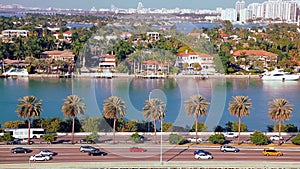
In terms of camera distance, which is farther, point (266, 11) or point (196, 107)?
point (266, 11)

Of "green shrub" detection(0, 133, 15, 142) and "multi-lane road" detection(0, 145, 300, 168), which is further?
"green shrub" detection(0, 133, 15, 142)

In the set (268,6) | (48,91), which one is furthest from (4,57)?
(268,6)

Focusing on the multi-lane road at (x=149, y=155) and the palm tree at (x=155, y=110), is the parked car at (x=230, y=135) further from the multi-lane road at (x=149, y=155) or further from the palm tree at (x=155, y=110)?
the palm tree at (x=155, y=110)

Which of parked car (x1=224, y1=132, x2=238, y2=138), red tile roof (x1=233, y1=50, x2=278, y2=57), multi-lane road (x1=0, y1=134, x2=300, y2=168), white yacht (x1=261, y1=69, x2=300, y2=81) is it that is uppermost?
red tile roof (x1=233, y1=50, x2=278, y2=57)

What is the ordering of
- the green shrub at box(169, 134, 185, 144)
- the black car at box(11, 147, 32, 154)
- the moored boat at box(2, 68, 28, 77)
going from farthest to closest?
the moored boat at box(2, 68, 28, 77) → the green shrub at box(169, 134, 185, 144) → the black car at box(11, 147, 32, 154)

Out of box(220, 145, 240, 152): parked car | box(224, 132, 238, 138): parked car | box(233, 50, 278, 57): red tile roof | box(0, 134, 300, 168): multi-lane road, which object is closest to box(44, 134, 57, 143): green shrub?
box(0, 134, 300, 168): multi-lane road

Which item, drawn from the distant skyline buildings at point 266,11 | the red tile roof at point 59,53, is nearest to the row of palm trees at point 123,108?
the red tile roof at point 59,53

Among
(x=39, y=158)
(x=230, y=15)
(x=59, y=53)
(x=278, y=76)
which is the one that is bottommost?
(x=39, y=158)

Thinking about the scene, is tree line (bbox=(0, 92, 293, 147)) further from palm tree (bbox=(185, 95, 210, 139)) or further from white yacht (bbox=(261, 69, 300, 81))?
white yacht (bbox=(261, 69, 300, 81))

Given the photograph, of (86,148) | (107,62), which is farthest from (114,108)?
(107,62)

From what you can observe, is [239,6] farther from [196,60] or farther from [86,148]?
[86,148]
